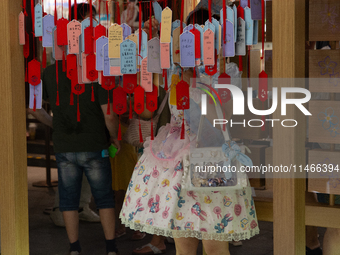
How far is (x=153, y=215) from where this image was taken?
6.66 ft

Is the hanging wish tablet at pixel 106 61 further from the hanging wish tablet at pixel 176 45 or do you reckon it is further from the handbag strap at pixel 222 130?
the handbag strap at pixel 222 130

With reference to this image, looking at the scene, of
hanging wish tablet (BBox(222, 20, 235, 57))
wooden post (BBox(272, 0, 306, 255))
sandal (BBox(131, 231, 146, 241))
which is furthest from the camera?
sandal (BBox(131, 231, 146, 241))

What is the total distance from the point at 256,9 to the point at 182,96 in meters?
0.51

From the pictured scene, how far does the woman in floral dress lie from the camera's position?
1984 mm

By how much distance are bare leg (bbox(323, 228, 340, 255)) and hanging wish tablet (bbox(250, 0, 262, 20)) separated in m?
1.22

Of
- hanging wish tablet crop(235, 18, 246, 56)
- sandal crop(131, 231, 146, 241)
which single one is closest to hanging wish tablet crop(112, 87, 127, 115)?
hanging wish tablet crop(235, 18, 246, 56)

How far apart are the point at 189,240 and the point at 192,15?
1.09 metres

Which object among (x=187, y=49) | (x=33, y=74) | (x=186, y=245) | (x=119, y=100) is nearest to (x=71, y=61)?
(x=33, y=74)

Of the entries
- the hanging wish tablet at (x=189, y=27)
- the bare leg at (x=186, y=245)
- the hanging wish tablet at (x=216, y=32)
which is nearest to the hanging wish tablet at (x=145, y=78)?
the hanging wish tablet at (x=189, y=27)

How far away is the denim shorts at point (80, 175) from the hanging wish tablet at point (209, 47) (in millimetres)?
1321

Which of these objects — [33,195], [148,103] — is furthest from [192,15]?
[33,195]

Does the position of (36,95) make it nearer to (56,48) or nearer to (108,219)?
(56,48)

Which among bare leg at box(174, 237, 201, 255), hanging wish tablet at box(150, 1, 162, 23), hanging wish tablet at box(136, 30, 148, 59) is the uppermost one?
hanging wish tablet at box(150, 1, 162, 23)

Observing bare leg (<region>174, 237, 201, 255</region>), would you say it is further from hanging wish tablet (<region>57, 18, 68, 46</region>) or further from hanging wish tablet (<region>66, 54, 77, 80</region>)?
hanging wish tablet (<region>57, 18, 68, 46</region>)
